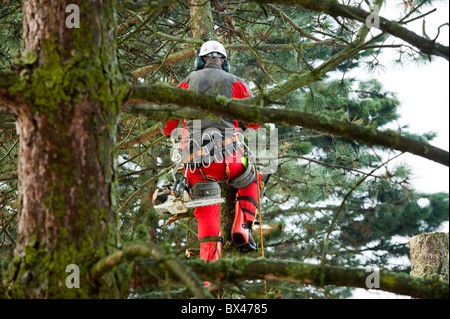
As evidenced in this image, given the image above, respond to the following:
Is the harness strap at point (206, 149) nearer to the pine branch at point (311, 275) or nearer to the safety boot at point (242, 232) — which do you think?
the safety boot at point (242, 232)

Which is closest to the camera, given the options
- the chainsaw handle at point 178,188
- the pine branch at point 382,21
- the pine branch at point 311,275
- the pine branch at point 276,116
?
the pine branch at point 311,275

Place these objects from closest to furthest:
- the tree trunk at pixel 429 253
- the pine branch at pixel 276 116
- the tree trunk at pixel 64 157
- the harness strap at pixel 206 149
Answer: the tree trunk at pixel 64 157 < the pine branch at pixel 276 116 < the tree trunk at pixel 429 253 < the harness strap at pixel 206 149

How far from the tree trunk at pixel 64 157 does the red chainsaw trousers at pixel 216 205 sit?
2175mm

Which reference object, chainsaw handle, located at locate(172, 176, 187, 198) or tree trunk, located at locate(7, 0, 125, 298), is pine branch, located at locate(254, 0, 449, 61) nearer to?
tree trunk, located at locate(7, 0, 125, 298)

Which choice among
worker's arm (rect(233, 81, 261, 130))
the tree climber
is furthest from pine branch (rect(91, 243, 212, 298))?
worker's arm (rect(233, 81, 261, 130))

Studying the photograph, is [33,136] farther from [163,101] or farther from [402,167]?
[402,167]

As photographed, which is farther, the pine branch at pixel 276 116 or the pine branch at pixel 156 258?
the pine branch at pixel 276 116

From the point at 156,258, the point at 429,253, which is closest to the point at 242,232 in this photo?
the point at 429,253

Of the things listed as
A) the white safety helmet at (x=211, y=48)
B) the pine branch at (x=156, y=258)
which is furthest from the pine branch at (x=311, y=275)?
the white safety helmet at (x=211, y=48)

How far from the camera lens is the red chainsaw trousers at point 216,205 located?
407 centimetres

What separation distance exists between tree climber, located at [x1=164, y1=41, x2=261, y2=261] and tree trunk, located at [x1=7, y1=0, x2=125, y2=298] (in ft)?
6.87

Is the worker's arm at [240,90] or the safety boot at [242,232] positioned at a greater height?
the worker's arm at [240,90]

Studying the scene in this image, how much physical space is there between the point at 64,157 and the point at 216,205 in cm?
244
